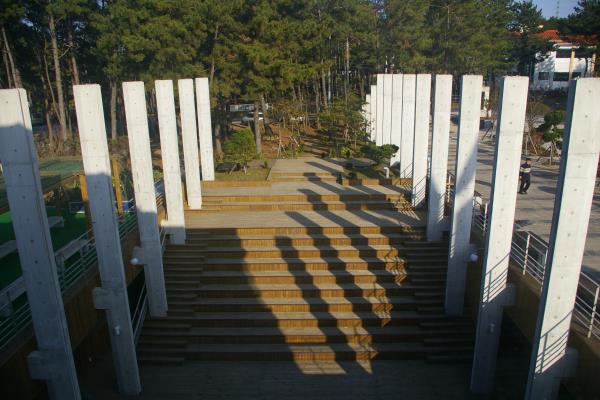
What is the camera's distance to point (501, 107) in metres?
7.21

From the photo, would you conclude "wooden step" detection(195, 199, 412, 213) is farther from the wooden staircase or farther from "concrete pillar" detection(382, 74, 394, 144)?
"concrete pillar" detection(382, 74, 394, 144)

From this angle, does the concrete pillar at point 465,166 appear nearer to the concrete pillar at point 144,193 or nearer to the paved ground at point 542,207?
the paved ground at point 542,207

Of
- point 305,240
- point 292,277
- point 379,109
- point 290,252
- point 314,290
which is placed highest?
point 379,109

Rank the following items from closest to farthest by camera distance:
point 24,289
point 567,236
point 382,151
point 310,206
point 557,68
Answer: point 567,236 < point 24,289 < point 310,206 < point 382,151 < point 557,68

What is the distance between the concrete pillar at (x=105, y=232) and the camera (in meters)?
7.27

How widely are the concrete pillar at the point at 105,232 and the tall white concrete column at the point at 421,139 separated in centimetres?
845

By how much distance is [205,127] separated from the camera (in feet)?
54.4

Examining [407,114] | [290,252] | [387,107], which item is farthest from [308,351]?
[387,107]

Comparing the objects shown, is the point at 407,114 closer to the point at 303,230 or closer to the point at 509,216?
the point at 303,230

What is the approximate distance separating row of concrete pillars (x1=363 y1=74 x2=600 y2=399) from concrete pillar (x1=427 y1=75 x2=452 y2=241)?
0.02 m

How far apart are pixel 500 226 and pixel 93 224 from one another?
682 centimetres

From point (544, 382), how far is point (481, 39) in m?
36.3

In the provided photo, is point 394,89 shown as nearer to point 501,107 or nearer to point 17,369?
point 501,107

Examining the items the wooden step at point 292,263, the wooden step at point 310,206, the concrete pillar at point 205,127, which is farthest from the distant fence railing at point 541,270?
the concrete pillar at point 205,127
